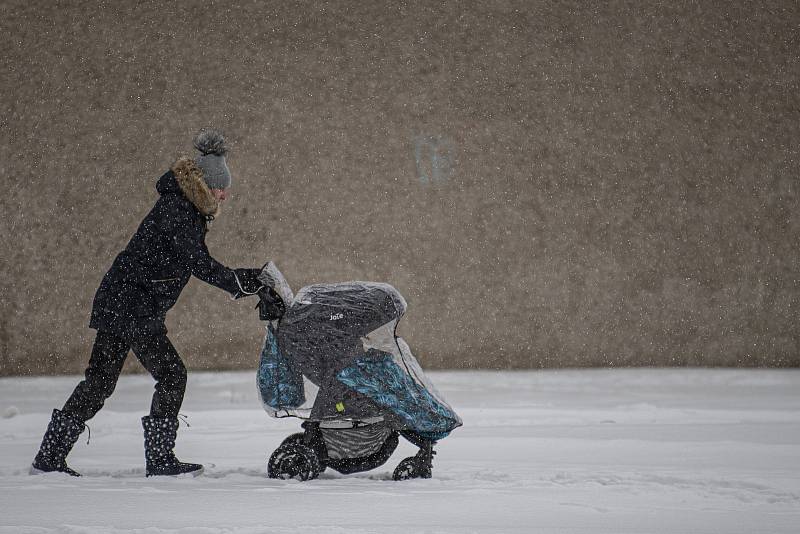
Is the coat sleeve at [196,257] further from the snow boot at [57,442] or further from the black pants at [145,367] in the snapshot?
the snow boot at [57,442]

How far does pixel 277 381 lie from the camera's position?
196 cm

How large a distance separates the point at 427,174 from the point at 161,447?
273 centimetres

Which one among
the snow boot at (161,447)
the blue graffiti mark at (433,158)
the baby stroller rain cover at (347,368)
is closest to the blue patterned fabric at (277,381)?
the baby stroller rain cover at (347,368)

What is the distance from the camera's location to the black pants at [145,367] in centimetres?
196

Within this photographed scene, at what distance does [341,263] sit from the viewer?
4398 mm

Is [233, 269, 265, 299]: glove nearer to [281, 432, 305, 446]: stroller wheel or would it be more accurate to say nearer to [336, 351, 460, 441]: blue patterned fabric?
[336, 351, 460, 441]: blue patterned fabric

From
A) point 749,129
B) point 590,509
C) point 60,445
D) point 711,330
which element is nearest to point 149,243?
point 60,445

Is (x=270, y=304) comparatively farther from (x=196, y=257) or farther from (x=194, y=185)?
(x=194, y=185)

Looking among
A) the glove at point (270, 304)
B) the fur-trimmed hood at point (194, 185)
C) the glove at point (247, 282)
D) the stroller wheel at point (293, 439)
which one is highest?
the fur-trimmed hood at point (194, 185)

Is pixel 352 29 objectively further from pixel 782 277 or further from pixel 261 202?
pixel 782 277

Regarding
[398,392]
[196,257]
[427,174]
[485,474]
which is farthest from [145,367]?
[427,174]

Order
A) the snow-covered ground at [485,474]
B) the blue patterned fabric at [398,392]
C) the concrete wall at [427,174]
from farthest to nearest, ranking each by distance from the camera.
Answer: the concrete wall at [427,174]
the blue patterned fabric at [398,392]
the snow-covered ground at [485,474]

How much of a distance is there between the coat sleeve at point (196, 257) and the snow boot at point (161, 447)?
38cm

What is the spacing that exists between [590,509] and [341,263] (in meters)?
2.89
